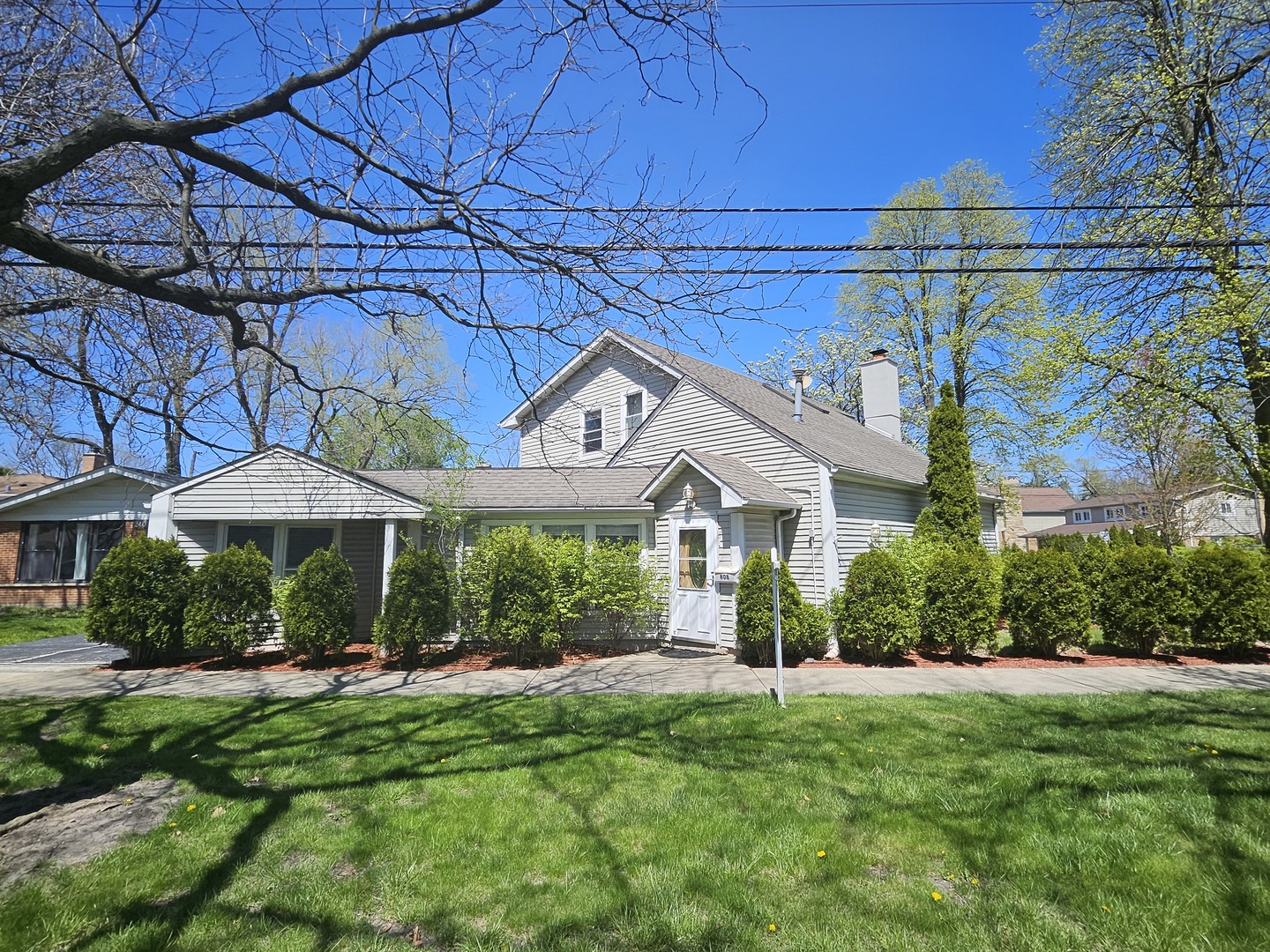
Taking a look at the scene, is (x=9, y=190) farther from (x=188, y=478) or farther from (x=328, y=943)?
(x=188, y=478)

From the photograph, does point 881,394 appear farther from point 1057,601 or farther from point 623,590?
point 623,590

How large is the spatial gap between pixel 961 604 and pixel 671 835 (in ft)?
27.1

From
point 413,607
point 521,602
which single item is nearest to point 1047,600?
point 521,602

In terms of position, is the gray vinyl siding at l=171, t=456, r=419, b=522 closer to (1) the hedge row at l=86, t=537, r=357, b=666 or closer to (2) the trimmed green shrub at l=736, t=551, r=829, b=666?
(1) the hedge row at l=86, t=537, r=357, b=666

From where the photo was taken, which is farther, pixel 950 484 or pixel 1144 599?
pixel 950 484

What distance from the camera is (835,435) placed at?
51.8 ft

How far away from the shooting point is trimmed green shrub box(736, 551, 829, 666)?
10141 mm

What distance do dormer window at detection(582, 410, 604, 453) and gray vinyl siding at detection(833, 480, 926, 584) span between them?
7.94 meters

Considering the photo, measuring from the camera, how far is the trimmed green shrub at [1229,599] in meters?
9.93

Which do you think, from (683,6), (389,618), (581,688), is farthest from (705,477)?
(683,6)

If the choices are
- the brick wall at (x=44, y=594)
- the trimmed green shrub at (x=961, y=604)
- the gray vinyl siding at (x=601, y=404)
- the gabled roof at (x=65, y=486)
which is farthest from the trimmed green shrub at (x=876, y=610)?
the brick wall at (x=44, y=594)

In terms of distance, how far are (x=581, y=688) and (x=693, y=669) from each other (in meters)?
2.15

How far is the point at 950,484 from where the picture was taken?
15.6 metres

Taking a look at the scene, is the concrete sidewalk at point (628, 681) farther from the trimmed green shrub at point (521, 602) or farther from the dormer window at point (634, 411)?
the dormer window at point (634, 411)
